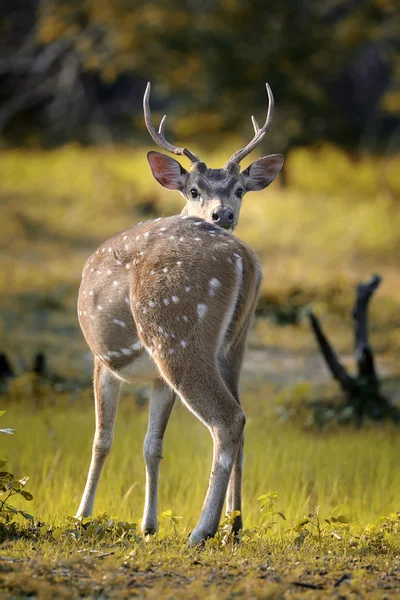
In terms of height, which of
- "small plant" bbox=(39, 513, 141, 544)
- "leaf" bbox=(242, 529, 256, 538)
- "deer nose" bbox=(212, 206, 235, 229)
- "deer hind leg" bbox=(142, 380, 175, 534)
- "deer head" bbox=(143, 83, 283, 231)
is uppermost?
"deer head" bbox=(143, 83, 283, 231)

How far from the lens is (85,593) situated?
165 inches

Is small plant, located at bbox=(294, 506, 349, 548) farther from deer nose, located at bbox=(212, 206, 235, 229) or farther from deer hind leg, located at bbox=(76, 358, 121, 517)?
deer nose, located at bbox=(212, 206, 235, 229)

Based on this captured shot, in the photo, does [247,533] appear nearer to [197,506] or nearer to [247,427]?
[197,506]

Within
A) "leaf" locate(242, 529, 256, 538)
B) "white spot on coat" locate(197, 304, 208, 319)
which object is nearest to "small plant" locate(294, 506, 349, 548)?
"leaf" locate(242, 529, 256, 538)

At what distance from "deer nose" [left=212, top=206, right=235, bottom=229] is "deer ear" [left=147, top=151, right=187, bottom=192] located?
2.57 feet

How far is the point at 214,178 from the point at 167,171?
42cm

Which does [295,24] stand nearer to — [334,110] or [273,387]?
[334,110]

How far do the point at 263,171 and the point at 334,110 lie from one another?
17.0m

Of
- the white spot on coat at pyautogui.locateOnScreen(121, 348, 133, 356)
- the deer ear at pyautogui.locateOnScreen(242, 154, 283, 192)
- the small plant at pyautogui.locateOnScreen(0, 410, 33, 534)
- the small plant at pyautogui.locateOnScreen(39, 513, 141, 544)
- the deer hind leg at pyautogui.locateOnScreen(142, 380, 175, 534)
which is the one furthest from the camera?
the deer ear at pyautogui.locateOnScreen(242, 154, 283, 192)

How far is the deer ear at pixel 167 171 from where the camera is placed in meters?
7.31

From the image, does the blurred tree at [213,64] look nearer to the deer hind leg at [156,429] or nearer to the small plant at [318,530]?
the deer hind leg at [156,429]

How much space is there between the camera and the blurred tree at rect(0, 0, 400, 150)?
75.4ft

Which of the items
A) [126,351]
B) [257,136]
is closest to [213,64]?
[257,136]

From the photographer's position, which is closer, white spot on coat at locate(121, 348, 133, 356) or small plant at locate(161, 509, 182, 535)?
small plant at locate(161, 509, 182, 535)
